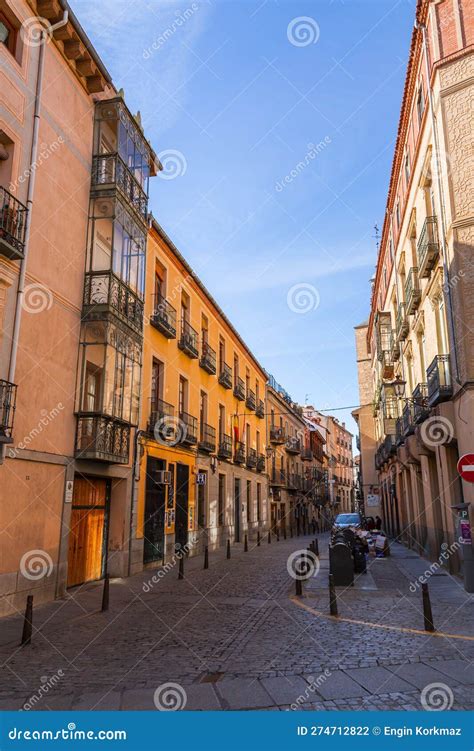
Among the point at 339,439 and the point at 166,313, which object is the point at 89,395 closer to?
the point at 166,313

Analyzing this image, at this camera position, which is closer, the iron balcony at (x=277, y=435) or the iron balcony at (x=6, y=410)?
the iron balcony at (x=6, y=410)

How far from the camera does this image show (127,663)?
277 inches

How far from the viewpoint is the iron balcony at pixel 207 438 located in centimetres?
2316

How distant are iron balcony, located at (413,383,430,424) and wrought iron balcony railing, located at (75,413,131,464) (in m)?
8.12

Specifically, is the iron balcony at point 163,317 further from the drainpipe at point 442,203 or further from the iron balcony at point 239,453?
the iron balcony at point 239,453

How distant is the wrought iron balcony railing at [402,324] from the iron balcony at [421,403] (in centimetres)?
394

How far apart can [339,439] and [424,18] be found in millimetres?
74517

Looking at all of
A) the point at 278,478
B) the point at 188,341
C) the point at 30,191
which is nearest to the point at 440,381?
the point at 188,341

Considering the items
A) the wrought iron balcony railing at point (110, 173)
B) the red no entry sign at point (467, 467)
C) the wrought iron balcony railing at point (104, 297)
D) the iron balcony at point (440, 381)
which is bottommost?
the red no entry sign at point (467, 467)

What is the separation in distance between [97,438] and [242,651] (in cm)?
700

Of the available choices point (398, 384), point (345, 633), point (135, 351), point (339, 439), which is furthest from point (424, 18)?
point (339, 439)

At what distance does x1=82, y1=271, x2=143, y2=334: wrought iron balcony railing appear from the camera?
1394 cm

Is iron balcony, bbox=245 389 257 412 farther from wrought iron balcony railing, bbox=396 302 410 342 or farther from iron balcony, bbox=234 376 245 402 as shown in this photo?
wrought iron balcony railing, bbox=396 302 410 342

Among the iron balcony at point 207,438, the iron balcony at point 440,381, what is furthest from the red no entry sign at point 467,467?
the iron balcony at point 207,438
